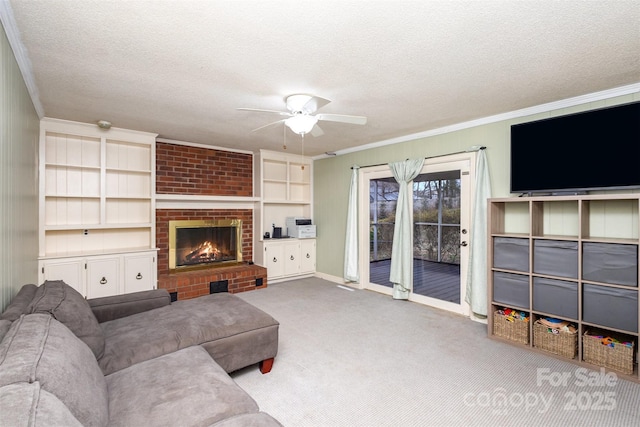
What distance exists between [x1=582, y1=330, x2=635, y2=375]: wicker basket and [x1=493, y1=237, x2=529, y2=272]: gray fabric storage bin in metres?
0.71

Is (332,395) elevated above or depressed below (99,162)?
below

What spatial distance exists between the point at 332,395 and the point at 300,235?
11.8 ft

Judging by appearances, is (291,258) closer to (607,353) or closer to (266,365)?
(266,365)

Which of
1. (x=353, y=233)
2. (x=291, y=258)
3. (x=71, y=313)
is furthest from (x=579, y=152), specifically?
(x=291, y=258)

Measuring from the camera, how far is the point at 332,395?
2146mm

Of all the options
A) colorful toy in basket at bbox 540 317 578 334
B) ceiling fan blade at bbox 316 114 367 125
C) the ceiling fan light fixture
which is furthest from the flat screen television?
the ceiling fan light fixture

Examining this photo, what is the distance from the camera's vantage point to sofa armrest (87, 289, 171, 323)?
2451mm

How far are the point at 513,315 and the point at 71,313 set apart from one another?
3662 mm

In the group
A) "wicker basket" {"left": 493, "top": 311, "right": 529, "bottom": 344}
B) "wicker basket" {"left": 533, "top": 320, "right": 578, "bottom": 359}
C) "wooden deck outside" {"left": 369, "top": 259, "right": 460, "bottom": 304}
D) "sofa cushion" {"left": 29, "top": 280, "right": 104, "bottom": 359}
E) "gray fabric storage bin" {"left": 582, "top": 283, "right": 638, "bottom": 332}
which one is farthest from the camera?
"wooden deck outside" {"left": 369, "top": 259, "right": 460, "bottom": 304}

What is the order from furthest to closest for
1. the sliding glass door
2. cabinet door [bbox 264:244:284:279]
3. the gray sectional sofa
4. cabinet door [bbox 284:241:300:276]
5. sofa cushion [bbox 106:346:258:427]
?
cabinet door [bbox 284:241:300:276]
cabinet door [bbox 264:244:284:279]
the sliding glass door
sofa cushion [bbox 106:346:258:427]
the gray sectional sofa

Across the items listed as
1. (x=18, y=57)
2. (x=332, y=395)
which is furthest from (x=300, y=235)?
(x=18, y=57)

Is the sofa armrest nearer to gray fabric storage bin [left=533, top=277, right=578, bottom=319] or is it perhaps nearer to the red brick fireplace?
the red brick fireplace

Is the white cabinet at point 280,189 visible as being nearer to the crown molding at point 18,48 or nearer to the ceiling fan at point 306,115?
the ceiling fan at point 306,115

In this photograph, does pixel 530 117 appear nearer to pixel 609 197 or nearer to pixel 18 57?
pixel 609 197
